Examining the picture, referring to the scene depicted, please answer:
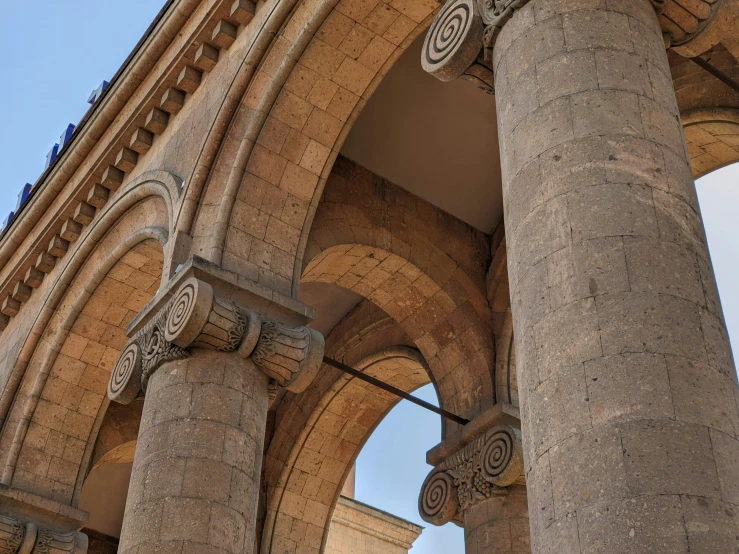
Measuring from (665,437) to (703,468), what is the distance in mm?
184

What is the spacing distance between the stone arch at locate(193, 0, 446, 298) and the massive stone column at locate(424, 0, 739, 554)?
14.2 feet

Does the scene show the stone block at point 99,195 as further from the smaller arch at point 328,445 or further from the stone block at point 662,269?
the stone block at point 662,269

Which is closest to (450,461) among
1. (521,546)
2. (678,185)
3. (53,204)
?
(521,546)

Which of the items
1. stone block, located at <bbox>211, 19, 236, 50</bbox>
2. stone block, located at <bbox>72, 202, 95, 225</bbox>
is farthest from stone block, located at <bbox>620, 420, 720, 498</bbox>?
stone block, located at <bbox>72, 202, 95, 225</bbox>

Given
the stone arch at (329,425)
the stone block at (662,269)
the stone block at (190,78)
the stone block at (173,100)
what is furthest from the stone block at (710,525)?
the stone arch at (329,425)

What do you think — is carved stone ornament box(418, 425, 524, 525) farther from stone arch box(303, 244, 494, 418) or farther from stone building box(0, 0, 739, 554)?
stone arch box(303, 244, 494, 418)

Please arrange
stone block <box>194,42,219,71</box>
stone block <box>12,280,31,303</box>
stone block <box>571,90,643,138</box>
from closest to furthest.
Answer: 1. stone block <box>571,90,643,138</box>
2. stone block <box>194,42,219,71</box>
3. stone block <box>12,280,31,303</box>

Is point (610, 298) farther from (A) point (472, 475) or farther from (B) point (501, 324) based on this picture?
(B) point (501, 324)

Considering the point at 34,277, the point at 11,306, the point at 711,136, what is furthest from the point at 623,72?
the point at 11,306

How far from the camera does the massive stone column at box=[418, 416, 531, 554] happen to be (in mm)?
10977

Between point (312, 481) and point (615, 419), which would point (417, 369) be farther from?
point (615, 419)

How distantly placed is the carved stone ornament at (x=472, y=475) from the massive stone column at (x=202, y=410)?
9.67ft

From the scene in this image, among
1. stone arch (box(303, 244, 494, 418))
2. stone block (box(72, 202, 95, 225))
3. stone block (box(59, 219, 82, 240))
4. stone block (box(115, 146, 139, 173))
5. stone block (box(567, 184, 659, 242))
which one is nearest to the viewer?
stone block (box(567, 184, 659, 242))

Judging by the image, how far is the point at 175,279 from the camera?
9.22m
